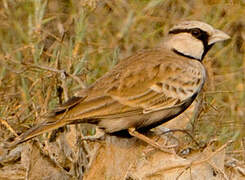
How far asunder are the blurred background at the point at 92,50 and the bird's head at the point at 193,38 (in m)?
0.31

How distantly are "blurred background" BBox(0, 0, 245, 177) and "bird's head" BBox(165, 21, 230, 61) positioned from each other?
31cm

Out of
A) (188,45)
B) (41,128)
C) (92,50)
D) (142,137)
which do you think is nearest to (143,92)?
(142,137)

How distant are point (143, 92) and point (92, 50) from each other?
5.56 feet

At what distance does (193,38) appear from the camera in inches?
173

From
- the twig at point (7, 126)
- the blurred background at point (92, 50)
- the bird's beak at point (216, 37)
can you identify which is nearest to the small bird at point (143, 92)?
the bird's beak at point (216, 37)

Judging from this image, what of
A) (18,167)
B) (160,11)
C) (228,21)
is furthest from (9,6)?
(18,167)

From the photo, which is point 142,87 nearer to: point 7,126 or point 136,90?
point 136,90

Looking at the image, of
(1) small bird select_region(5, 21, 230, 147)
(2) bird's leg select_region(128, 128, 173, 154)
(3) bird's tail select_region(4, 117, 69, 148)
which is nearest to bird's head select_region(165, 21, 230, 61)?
(1) small bird select_region(5, 21, 230, 147)

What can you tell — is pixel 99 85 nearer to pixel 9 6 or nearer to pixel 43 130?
pixel 43 130

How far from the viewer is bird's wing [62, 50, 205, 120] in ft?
12.4

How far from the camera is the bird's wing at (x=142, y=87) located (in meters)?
3.78

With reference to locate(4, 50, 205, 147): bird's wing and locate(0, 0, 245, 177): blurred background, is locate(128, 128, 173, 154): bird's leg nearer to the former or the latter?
locate(4, 50, 205, 147): bird's wing

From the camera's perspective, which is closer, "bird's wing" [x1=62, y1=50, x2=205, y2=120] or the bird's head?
"bird's wing" [x1=62, y1=50, x2=205, y2=120]

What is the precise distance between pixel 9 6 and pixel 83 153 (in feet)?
8.58
